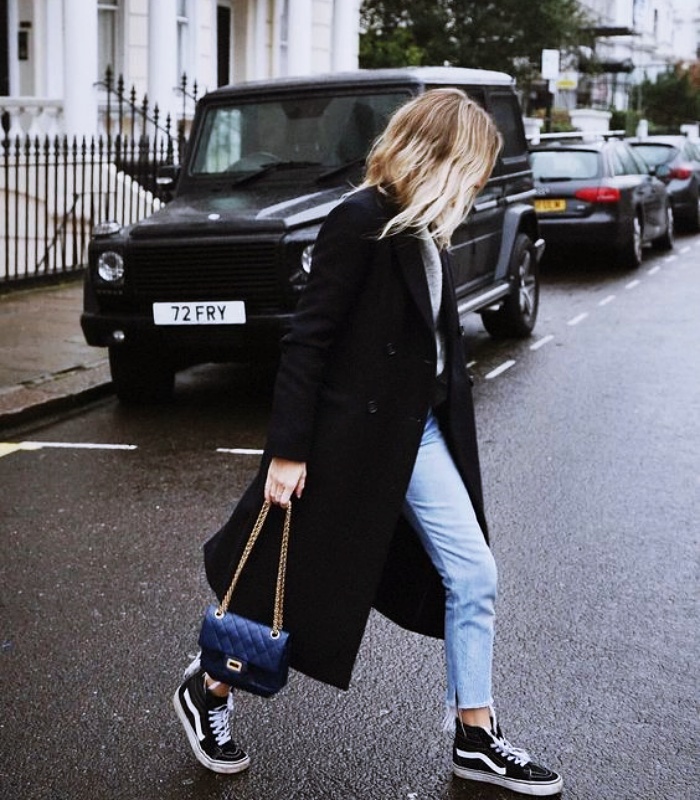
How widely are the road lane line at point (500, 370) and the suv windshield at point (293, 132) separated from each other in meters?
1.99

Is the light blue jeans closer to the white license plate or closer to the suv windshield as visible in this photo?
the white license plate

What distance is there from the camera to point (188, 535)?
600 cm

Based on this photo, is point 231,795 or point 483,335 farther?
point 483,335

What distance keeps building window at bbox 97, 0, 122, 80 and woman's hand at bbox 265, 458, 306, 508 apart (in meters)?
18.5

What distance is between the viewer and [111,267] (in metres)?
8.56

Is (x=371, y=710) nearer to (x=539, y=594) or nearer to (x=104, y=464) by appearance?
(x=539, y=594)

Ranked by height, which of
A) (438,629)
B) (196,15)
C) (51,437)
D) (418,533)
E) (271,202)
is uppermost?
(196,15)

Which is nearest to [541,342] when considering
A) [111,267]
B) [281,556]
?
[111,267]

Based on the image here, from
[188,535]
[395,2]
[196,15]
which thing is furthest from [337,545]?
[395,2]

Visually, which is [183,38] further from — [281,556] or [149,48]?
[281,556]

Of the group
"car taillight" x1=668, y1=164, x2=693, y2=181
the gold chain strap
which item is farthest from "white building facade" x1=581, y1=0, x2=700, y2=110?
the gold chain strap

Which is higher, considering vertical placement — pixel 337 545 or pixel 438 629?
pixel 337 545

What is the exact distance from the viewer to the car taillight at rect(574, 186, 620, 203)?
16.4m

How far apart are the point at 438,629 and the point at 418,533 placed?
28 cm
